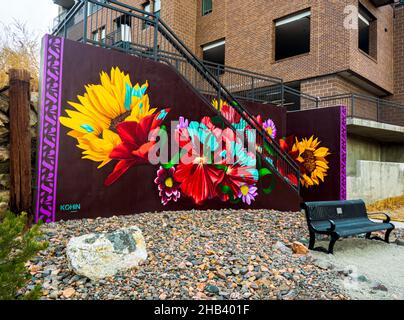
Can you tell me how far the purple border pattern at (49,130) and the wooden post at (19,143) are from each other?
179 millimetres

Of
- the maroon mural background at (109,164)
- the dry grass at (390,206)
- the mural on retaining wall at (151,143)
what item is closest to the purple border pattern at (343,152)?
the dry grass at (390,206)

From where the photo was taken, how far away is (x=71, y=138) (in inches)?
227

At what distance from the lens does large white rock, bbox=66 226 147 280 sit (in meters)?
3.73

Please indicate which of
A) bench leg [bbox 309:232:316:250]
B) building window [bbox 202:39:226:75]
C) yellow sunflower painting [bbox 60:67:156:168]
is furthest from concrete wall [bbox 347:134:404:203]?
building window [bbox 202:39:226:75]

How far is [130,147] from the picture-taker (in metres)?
6.44

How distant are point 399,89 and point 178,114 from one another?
16.5 metres

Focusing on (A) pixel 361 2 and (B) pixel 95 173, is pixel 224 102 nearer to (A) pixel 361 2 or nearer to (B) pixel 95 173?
(B) pixel 95 173

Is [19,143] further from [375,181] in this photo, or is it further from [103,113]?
[375,181]

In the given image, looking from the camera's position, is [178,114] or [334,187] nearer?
[178,114]
